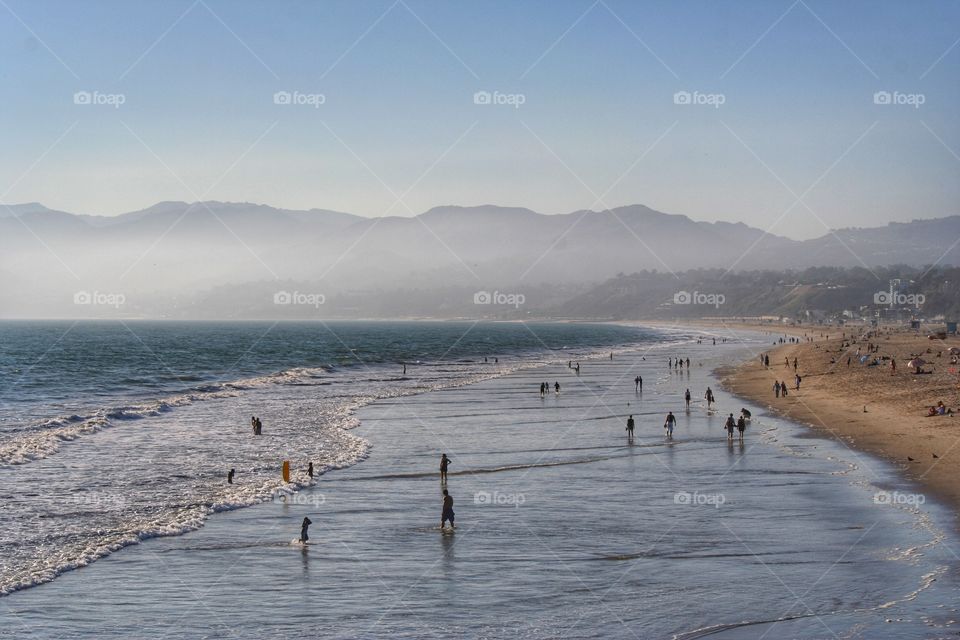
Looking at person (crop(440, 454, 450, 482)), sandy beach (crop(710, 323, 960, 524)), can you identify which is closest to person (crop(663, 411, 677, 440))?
sandy beach (crop(710, 323, 960, 524))

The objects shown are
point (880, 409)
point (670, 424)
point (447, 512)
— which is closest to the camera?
point (447, 512)

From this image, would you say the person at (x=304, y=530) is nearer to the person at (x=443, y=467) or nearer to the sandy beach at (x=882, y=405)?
the person at (x=443, y=467)

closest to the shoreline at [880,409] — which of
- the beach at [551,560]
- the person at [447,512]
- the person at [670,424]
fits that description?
the beach at [551,560]

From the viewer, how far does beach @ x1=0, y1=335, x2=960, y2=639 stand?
1789 centimetres

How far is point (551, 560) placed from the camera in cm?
2225

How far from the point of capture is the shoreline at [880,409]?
108 ft

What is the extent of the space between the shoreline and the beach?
1420 mm

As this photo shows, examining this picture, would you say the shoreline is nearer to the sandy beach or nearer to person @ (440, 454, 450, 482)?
the sandy beach

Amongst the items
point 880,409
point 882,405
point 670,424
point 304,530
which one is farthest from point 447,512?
point 882,405

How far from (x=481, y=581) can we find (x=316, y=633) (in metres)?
4.63

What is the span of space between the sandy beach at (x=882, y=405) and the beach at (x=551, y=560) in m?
1.93

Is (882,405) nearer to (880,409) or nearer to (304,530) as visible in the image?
(880,409)

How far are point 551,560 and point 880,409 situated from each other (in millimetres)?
33810

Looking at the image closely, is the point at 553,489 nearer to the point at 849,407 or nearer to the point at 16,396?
the point at 849,407
